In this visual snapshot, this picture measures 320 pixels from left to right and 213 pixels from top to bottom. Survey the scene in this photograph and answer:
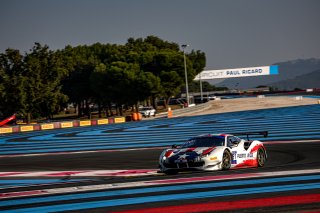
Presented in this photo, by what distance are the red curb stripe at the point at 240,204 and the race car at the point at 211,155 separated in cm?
495

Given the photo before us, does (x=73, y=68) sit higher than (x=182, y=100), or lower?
higher

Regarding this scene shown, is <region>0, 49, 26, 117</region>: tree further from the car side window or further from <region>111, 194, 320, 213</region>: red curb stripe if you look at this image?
<region>111, 194, 320, 213</region>: red curb stripe

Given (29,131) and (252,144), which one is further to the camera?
(29,131)

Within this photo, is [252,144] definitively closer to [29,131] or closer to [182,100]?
[29,131]

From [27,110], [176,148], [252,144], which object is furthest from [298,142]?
[27,110]

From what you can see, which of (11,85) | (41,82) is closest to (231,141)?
(11,85)

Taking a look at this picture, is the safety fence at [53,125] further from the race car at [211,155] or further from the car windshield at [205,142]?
the race car at [211,155]

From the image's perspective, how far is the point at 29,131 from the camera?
4578 centimetres

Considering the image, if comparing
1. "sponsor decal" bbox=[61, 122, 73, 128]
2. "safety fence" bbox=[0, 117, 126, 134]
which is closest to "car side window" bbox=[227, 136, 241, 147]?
"safety fence" bbox=[0, 117, 126, 134]

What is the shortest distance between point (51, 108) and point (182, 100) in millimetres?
33690

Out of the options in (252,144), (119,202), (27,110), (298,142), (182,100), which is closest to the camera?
(119,202)

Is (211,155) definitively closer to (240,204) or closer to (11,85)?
(240,204)

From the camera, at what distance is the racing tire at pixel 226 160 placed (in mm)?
14070

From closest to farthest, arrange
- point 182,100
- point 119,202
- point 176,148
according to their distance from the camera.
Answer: point 119,202, point 176,148, point 182,100
